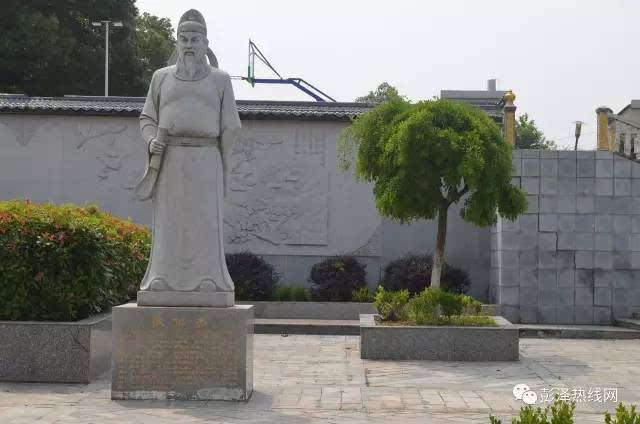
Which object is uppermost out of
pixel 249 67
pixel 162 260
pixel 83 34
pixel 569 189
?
pixel 83 34

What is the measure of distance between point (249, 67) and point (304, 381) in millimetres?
14619

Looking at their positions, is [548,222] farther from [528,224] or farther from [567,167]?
[567,167]

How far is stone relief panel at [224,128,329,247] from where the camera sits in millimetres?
16391

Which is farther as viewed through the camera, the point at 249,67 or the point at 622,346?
the point at 249,67

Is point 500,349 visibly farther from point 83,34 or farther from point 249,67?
point 83,34

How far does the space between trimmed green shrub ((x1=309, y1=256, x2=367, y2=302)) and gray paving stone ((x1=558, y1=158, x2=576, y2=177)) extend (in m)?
3.77

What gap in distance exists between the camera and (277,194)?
53.9 ft

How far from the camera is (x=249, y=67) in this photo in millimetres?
22734

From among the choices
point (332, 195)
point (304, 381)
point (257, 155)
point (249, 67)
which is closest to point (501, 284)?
point (332, 195)

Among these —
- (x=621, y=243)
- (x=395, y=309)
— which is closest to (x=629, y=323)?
(x=621, y=243)

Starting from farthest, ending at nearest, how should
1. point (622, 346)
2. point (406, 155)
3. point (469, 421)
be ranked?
point (622, 346) → point (406, 155) → point (469, 421)

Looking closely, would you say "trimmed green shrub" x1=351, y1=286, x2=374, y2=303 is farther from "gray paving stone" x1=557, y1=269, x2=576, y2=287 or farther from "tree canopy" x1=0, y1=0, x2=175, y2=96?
"tree canopy" x1=0, y1=0, x2=175, y2=96

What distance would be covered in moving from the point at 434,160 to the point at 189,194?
184 inches

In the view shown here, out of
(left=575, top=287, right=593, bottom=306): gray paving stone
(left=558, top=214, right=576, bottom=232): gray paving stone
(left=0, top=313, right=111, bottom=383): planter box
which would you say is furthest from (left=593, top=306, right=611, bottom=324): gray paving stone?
(left=0, top=313, right=111, bottom=383): planter box
